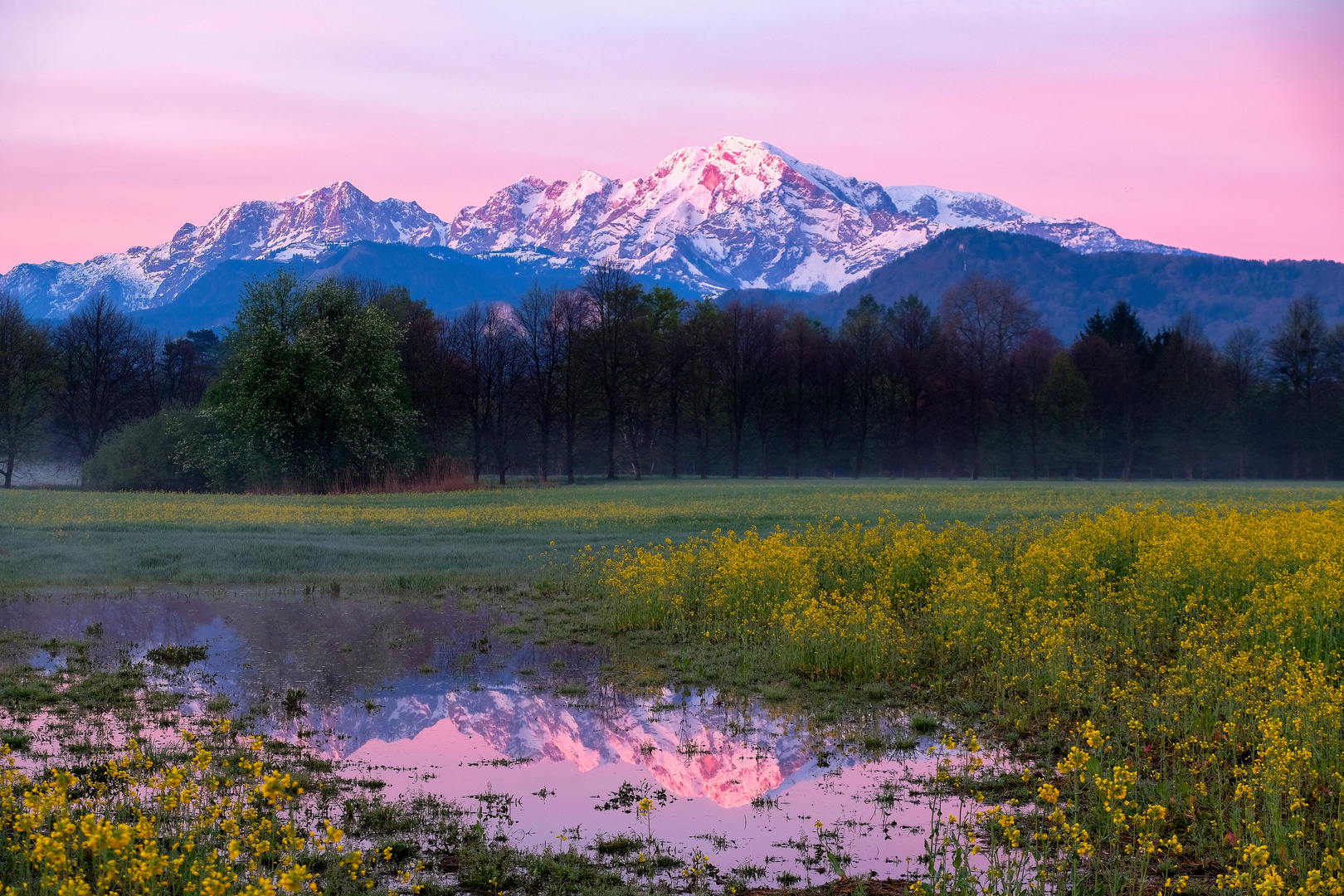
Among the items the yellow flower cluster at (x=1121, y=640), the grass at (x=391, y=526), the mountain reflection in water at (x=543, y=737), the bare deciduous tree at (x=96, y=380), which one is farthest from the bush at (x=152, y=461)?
the mountain reflection in water at (x=543, y=737)

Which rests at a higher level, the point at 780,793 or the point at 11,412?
the point at 11,412

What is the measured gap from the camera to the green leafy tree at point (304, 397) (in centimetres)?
A: 4656

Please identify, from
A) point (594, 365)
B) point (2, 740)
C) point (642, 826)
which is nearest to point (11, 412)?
point (594, 365)

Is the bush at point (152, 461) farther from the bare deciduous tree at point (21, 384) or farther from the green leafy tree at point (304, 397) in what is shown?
the bare deciduous tree at point (21, 384)

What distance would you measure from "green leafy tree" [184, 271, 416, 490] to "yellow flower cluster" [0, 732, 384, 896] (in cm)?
4083

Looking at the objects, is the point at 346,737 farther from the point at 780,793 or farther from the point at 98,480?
the point at 98,480

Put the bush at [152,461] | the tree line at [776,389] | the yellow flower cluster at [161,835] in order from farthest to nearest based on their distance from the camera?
the tree line at [776,389] < the bush at [152,461] < the yellow flower cluster at [161,835]

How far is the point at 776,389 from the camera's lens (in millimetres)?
83625

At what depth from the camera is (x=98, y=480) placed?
5500 centimetres

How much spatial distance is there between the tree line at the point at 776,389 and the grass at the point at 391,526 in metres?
21.7

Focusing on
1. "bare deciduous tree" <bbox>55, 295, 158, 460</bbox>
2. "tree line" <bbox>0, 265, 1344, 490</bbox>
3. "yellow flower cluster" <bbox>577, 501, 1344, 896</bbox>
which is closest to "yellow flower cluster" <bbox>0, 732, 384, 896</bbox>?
"yellow flower cluster" <bbox>577, 501, 1344, 896</bbox>

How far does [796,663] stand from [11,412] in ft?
235

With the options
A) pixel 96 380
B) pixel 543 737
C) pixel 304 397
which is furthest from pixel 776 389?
pixel 543 737

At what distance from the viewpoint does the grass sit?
64.3 feet
